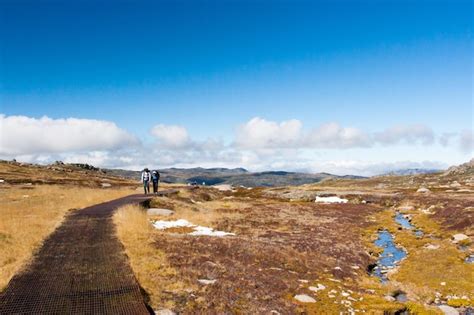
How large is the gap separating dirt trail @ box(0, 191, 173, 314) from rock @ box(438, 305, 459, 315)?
15.5 meters

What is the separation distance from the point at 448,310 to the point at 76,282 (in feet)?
62.4

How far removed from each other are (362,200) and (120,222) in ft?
219

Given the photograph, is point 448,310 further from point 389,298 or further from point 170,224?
point 170,224

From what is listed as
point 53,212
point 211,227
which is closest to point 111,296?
point 211,227

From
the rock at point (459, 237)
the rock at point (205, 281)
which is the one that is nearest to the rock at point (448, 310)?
the rock at point (205, 281)

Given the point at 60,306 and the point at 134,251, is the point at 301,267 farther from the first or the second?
the point at 60,306

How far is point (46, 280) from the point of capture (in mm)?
17828

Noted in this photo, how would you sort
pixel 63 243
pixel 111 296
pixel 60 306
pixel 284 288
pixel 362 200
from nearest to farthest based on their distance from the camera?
pixel 60 306 → pixel 111 296 → pixel 284 288 → pixel 63 243 → pixel 362 200

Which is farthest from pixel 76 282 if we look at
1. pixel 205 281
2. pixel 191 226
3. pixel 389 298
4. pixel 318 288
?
pixel 191 226

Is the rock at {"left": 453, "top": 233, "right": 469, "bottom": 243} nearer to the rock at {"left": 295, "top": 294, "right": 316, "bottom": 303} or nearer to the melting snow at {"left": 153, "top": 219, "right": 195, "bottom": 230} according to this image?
the rock at {"left": 295, "top": 294, "right": 316, "bottom": 303}

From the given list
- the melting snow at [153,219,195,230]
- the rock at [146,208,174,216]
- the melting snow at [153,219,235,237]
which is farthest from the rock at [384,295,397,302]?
the rock at [146,208,174,216]

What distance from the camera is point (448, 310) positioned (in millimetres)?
20000

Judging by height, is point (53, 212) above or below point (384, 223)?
above

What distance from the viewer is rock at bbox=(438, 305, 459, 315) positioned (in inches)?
773
